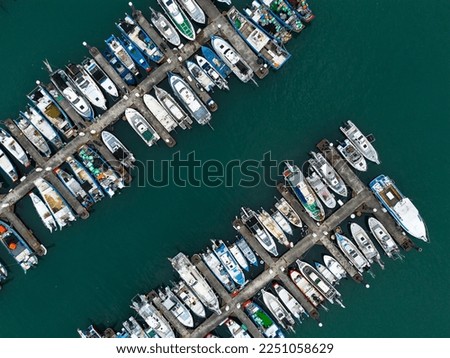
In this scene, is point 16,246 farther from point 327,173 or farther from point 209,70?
point 327,173

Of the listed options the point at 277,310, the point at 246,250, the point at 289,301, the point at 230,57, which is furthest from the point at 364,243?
the point at 230,57

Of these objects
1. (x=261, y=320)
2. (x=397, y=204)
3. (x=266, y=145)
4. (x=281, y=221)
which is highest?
(x=266, y=145)

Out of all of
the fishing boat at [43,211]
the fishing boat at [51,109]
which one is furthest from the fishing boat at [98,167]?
the fishing boat at [43,211]

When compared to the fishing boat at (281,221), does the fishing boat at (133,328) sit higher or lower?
higher

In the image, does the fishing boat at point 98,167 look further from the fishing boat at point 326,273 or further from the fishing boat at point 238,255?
the fishing boat at point 326,273

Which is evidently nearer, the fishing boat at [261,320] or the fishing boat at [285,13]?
the fishing boat at [285,13]

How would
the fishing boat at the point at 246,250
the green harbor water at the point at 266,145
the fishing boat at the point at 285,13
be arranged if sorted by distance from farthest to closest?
the green harbor water at the point at 266,145, the fishing boat at the point at 246,250, the fishing boat at the point at 285,13

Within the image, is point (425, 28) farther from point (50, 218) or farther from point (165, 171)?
point (50, 218)
